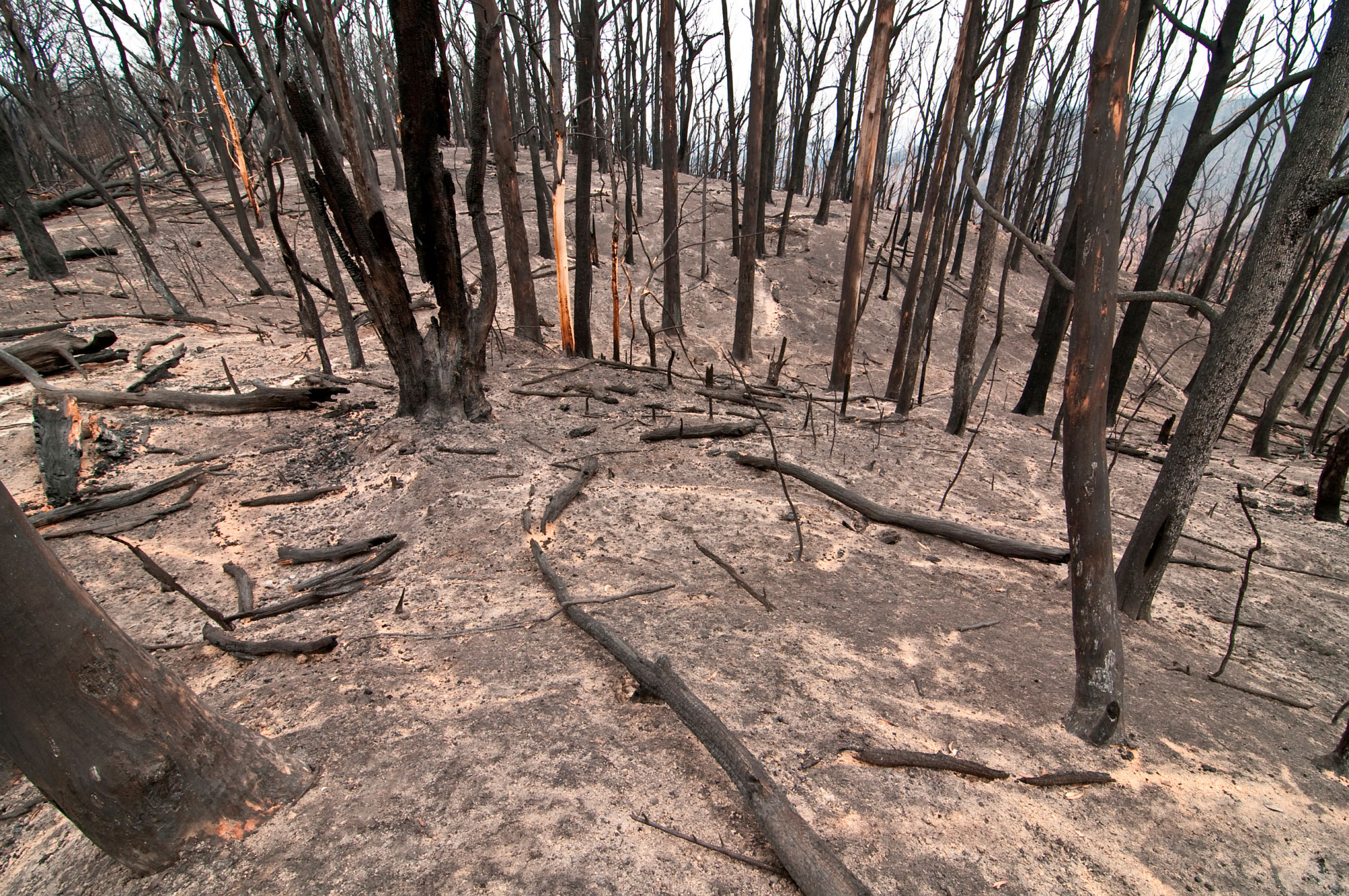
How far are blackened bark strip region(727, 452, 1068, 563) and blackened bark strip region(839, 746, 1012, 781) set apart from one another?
224 cm

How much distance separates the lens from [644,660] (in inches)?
102

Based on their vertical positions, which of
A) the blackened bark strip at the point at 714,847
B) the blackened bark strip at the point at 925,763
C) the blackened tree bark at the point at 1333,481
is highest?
the blackened bark strip at the point at 714,847

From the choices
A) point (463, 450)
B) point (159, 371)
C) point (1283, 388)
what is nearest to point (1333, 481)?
point (1283, 388)

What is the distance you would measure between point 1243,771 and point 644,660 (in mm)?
2490

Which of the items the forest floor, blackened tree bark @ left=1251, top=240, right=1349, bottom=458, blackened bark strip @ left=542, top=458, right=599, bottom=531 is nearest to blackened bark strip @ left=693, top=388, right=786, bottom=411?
the forest floor

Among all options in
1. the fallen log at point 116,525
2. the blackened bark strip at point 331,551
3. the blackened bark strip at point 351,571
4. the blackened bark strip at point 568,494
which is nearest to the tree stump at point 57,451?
the fallen log at point 116,525

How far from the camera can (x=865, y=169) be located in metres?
7.80

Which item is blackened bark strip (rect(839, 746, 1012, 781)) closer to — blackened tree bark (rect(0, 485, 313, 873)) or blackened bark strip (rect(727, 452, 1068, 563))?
blackened tree bark (rect(0, 485, 313, 873))

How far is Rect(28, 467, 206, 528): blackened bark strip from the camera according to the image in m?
3.57

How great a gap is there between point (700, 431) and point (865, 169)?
15.3 ft

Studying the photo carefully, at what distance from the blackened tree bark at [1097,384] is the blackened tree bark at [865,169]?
5.33 metres

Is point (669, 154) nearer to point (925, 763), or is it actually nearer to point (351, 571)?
point (351, 571)

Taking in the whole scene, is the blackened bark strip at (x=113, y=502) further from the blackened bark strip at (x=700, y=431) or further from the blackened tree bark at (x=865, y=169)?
the blackened tree bark at (x=865, y=169)

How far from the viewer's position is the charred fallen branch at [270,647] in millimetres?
2627
